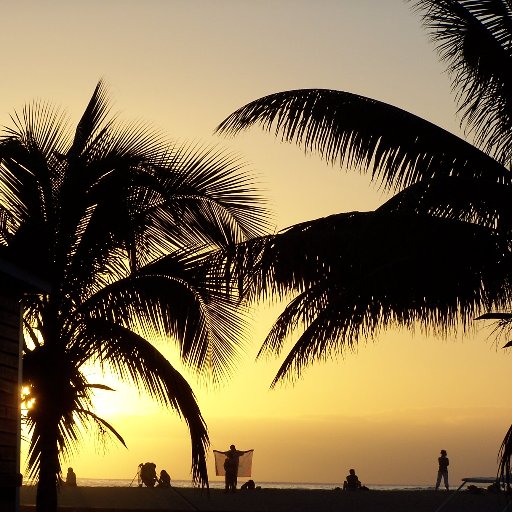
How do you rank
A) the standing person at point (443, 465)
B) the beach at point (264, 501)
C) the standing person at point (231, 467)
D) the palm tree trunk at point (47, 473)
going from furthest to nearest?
the standing person at point (443, 465), the standing person at point (231, 467), the beach at point (264, 501), the palm tree trunk at point (47, 473)

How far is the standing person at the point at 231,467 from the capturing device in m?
31.1

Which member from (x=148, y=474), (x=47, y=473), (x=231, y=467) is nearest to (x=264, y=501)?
(x=231, y=467)

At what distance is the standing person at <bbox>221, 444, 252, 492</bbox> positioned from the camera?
3114 centimetres

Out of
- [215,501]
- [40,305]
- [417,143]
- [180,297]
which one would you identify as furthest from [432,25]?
[215,501]

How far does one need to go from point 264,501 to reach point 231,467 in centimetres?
411

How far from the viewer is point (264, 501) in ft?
89.1

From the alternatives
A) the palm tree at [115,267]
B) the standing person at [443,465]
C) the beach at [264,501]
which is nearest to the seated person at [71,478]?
the beach at [264,501]

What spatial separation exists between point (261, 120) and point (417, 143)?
2.11 m

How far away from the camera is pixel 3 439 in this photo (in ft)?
37.1

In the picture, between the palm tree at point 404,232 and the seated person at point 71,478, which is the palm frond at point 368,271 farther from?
the seated person at point 71,478

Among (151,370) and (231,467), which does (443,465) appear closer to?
(231,467)

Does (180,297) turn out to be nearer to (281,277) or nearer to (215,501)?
(281,277)

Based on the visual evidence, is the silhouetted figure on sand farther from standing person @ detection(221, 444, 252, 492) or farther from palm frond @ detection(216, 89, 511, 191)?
palm frond @ detection(216, 89, 511, 191)

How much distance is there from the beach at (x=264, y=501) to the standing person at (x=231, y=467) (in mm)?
1250
